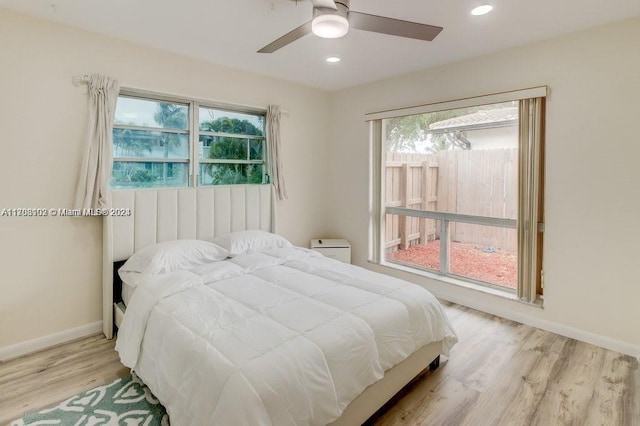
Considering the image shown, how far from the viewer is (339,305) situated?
2133mm

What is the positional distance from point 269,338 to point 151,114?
2655 mm

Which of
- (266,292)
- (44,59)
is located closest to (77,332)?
(266,292)

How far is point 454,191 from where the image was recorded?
3.86 m

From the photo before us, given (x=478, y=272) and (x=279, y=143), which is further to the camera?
(x=279, y=143)

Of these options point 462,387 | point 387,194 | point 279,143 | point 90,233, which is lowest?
point 462,387

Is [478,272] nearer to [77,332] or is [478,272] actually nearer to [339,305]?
[339,305]

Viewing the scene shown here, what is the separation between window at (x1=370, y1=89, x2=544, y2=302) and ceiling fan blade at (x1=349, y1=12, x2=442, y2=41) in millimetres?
1580

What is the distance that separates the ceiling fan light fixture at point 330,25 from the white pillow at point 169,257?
208cm

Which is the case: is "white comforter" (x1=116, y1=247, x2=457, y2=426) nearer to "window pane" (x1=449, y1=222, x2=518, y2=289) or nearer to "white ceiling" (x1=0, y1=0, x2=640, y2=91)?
"window pane" (x1=449, y1=222, x2=518, y2=289)

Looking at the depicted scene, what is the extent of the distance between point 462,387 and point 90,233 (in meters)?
3.21

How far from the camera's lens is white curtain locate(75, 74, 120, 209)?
2.83 meters

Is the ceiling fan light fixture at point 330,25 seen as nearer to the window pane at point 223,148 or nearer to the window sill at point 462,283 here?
the window pane at point 223,148

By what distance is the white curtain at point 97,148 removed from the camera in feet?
9.27

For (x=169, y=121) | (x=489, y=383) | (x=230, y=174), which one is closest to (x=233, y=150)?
(x=230, y=174)
